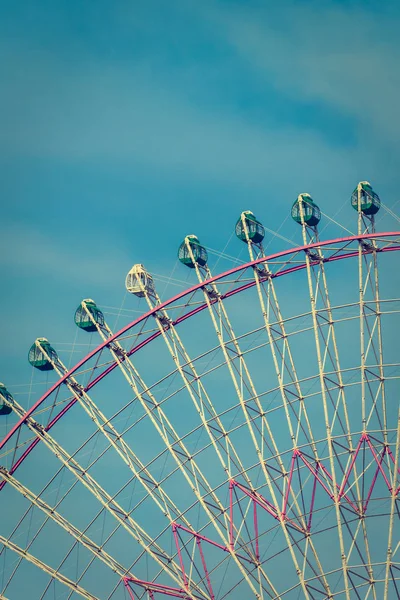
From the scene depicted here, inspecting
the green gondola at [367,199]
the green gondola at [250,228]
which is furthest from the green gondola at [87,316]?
the green gondola at [367,199]

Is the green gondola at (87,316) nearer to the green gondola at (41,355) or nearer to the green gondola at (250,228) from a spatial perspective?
the green gondola at (41,355)

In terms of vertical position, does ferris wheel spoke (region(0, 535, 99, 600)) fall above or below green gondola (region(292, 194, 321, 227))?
below

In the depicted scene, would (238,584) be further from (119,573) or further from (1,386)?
(1,386)

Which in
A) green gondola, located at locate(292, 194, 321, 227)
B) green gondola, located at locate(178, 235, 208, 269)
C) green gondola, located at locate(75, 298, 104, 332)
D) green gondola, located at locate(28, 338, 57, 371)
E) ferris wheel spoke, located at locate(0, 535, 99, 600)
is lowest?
ferris wheel spoke, located at locate(0, 535, 99, 600)

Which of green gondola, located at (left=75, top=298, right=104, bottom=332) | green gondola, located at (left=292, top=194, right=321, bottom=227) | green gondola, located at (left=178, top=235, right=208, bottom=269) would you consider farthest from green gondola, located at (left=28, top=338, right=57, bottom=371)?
green gondola, located at (left=292, top=194, right=321, bottom=227)

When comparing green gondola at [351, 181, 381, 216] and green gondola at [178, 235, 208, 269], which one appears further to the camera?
green gondola at [178, 235, 208, 269]

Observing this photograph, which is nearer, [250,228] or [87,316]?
[250,228]

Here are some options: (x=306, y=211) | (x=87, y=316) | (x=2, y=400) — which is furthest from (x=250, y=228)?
(x=2, y=400)

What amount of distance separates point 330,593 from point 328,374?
12151 mm

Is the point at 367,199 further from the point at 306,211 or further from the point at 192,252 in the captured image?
the point at 192,252

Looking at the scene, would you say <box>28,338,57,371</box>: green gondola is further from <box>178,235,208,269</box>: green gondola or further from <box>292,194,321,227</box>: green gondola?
<box>292,194,321,227</box>: green gondola

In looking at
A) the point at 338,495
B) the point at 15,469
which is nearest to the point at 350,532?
the point at 338,495

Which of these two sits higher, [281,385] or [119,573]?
[281,385]

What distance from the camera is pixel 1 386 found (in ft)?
301
